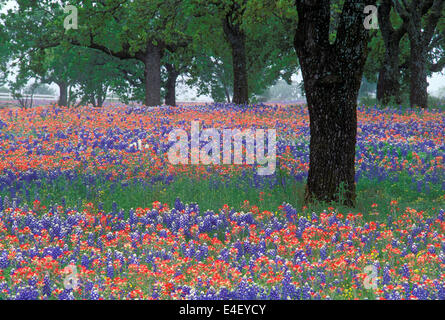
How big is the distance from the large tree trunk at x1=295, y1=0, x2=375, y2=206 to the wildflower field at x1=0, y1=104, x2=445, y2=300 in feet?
1.70

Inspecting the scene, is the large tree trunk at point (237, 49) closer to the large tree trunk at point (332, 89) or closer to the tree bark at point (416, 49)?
the tree bark at point (416, 49)

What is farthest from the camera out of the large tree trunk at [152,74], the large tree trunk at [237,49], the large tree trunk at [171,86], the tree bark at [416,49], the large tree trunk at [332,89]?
the large tree trunk at [171,86]

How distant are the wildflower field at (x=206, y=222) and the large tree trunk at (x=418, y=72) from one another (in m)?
7.77

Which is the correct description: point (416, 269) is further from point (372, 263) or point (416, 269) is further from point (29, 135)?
point (29, 135)

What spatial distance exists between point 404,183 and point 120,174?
6011 mm

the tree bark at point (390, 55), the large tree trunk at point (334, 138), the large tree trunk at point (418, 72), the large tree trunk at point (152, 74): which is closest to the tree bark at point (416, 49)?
the large tree trunk at point (418, 72)

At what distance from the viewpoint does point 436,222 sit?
725 cm

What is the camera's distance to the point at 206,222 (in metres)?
7.22

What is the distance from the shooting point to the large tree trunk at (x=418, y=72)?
21656 mm

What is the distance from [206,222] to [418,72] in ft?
58.5

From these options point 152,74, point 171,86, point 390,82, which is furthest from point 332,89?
point 171,86

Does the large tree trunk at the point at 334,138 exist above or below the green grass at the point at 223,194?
above

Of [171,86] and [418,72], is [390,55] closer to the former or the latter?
[418,72]

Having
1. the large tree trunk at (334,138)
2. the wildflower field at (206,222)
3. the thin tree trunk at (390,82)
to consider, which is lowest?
the wildflower field at (206,222)
